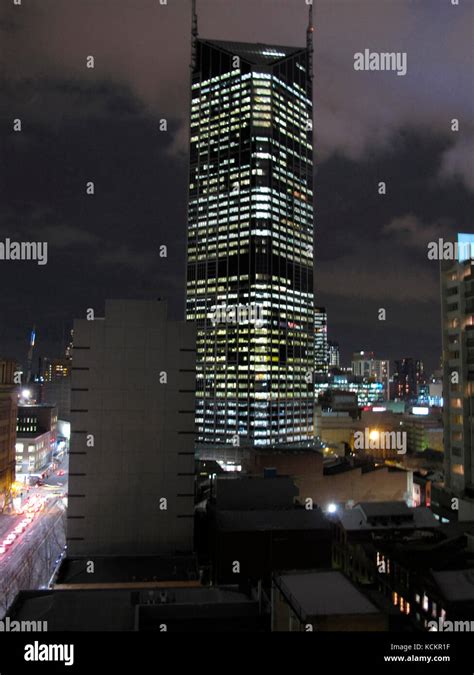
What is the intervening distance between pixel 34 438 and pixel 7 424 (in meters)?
19.5

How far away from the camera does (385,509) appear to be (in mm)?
32281

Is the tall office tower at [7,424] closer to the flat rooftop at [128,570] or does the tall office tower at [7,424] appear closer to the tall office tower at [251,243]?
the flat rooftop at [128,570]

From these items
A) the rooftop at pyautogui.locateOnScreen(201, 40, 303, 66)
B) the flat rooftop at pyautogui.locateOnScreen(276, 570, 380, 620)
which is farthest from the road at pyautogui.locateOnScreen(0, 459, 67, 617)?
the rooftop at pyautogui.locateOnScreen(201, 40, 303, 66)

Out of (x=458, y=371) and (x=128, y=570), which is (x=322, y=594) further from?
(x=458, y=371)

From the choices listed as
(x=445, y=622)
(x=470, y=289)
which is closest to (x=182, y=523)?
(x=445, y=622)

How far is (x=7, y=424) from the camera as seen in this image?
5328 cm

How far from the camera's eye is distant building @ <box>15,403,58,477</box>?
69.9m

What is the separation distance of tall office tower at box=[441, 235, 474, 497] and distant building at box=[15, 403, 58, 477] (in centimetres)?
5170

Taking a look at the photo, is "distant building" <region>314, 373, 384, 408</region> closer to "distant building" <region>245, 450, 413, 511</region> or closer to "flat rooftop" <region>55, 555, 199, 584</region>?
"distant building" <region>245, 450, 413, 511</region>

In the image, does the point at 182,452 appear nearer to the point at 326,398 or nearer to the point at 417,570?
the point at 417,570

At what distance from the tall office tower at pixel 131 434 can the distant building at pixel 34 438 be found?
4872 cm

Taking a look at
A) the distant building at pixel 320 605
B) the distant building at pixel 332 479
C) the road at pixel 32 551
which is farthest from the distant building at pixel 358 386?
the distant building at pixel 320 605

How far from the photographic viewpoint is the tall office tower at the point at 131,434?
24.8m

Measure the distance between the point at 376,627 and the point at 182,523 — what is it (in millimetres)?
13275
